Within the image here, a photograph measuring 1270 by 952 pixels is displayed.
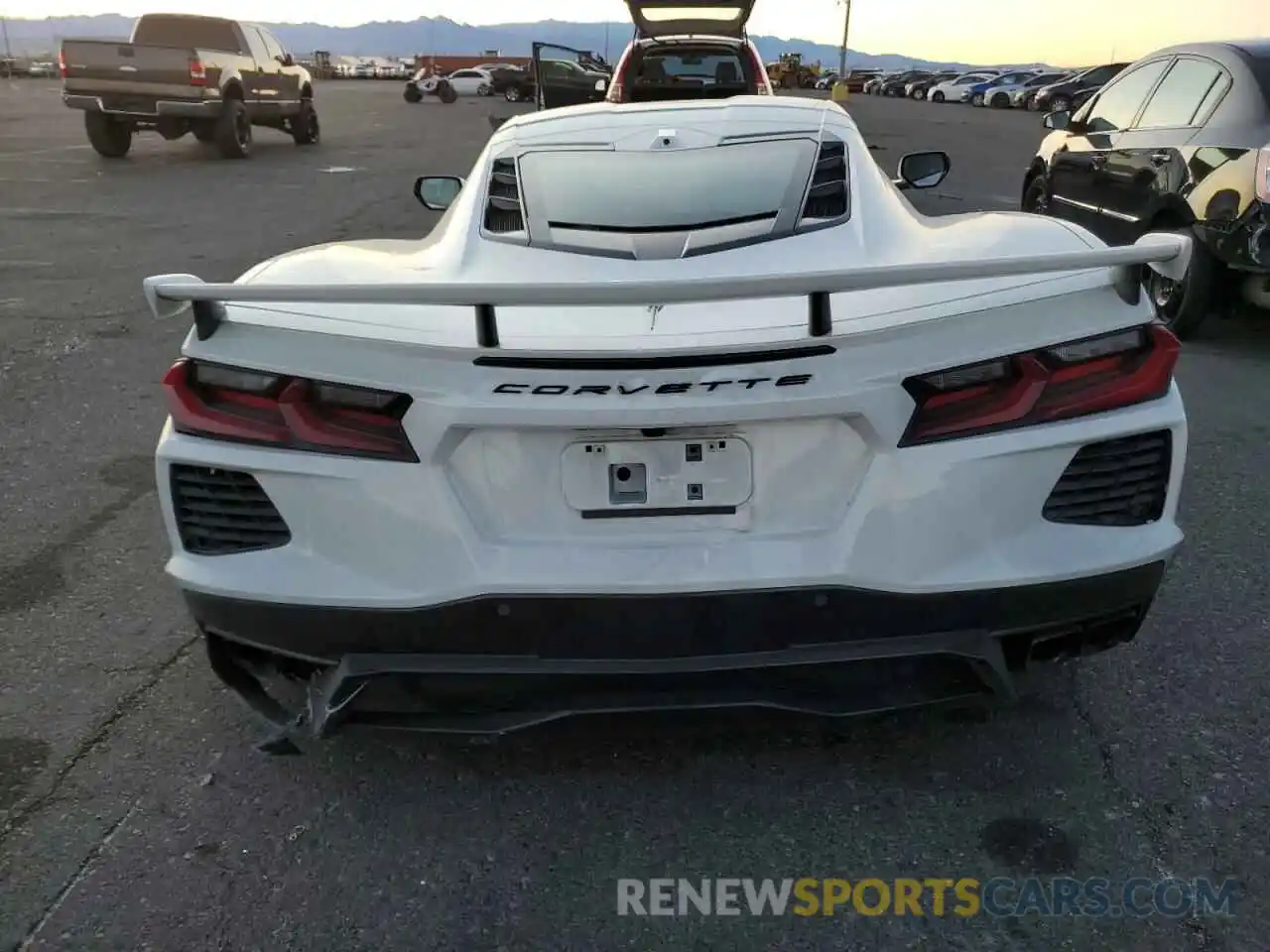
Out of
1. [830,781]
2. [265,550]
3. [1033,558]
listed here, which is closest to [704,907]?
[830,781]

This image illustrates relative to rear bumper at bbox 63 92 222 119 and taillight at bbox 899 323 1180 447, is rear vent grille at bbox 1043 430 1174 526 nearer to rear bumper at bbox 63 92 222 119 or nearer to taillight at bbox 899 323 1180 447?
taillight at bbox 899 323 1180 447

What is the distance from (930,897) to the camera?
215 centimetres

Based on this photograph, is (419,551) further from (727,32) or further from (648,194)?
(727,32)

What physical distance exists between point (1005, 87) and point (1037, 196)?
43925mm

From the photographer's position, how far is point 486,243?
2926 mm

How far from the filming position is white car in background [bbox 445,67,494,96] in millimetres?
47719

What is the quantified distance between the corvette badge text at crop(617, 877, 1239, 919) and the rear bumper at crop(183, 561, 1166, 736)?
0.36 m

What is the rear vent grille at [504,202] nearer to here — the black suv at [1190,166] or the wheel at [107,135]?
the black suv at [1190,166]

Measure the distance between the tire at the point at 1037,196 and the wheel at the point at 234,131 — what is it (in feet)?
41.0

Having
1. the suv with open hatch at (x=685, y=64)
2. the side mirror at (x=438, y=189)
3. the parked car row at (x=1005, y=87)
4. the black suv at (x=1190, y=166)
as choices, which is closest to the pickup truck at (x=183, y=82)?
the suv with open hatch at (x=685, y=64)

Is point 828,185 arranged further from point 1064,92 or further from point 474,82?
point 474,82

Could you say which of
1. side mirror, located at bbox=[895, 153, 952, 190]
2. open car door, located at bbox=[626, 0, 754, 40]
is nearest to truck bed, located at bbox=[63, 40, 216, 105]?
open car door, located at bbox=[626, 0, 754, 40]

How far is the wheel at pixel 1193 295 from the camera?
6129 mm

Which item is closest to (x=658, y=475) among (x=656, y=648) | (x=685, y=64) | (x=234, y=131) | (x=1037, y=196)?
(x=656, y=648)
